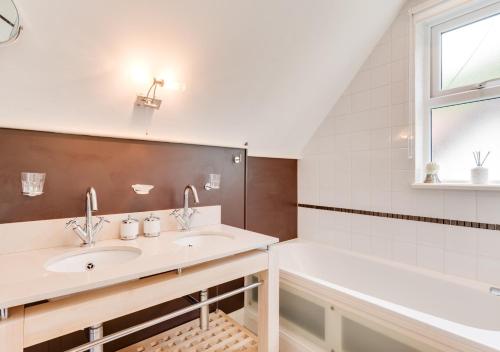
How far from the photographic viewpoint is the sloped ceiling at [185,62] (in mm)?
1042

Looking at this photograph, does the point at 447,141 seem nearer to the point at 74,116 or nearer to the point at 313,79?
the point at 313,79

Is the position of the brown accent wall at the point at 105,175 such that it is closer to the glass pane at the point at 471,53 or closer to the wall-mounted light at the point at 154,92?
the wall-mounted light at the point at 154,92

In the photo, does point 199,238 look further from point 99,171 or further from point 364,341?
point 364,341

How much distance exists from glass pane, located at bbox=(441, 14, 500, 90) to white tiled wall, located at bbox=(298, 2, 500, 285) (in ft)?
0.89

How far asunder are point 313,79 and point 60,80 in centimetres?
151

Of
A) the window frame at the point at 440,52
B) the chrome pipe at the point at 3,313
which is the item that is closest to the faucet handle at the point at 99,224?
the chrome pipe at the point at 3,313

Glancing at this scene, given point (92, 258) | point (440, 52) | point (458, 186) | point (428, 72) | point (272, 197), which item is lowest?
point (92, 258)

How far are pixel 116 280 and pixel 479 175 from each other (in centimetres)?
192

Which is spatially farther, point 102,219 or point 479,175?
A: point 479,175

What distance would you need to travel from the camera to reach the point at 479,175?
151cm

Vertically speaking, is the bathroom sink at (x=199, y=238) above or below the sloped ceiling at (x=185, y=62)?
below

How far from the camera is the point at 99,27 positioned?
3.49 ft

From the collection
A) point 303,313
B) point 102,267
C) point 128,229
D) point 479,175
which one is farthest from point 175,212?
point 479,175

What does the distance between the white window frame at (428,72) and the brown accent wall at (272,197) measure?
100 cm
